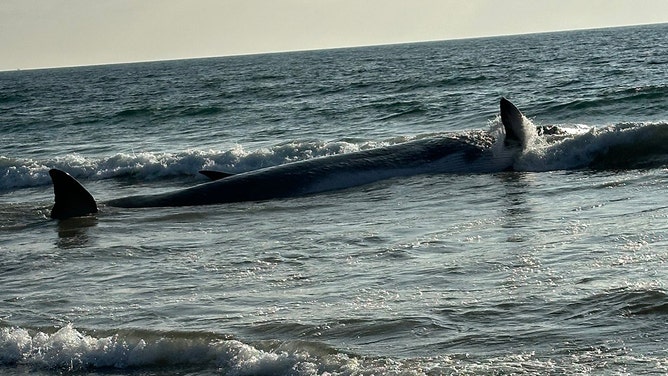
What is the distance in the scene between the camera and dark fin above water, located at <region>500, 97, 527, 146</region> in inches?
635

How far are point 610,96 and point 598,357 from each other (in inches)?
963

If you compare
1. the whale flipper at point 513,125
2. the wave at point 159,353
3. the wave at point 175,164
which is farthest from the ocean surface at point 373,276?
the wave at point 175,164

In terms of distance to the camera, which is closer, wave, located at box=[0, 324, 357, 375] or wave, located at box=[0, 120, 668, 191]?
wave, located at box=[0, 324, 357, 375]

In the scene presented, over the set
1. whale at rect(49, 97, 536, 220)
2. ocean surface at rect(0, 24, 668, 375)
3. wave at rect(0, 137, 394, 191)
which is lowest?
wave at rect(0, 137, 394, 191)

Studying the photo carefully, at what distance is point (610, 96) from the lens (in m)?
30.1

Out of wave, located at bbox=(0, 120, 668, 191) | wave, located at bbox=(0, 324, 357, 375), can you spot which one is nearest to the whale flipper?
wave, located at bbox=(0, 120, 668, 191)

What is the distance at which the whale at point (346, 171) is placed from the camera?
15430mm

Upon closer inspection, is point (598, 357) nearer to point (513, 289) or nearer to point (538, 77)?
point (513, 289)

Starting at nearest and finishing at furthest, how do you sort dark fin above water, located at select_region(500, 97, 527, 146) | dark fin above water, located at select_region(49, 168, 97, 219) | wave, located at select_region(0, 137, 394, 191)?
dark fin above water, located at select_region(49, 168, 97, 219) → dark fin above water, located at select_region(500, 97, 527, 146) → wave, located at select_region(0, 137, 394, 191)

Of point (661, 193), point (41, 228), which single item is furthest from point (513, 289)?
point (41, 228)

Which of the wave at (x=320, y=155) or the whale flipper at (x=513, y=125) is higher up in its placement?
the whale flipper at (x=513, y=125)

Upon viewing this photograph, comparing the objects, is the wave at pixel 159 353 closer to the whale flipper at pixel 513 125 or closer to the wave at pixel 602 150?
the whale flipper at pixel 513 125

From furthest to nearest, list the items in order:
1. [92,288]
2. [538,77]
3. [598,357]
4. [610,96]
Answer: [538,77], [610,96], [92,288], [598,357]

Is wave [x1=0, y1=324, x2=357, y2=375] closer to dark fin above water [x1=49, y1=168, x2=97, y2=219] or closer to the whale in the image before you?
dark fin above water [x1=49, y1=168, x2=97, y2=219]
